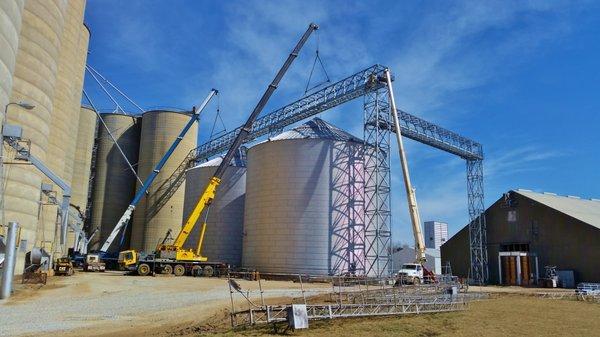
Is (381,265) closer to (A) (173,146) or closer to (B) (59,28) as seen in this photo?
(B) (59,28)

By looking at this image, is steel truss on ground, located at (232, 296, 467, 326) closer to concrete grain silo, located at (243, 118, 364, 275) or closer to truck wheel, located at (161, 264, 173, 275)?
concrete grain silo, located at (243, 118, 364, 275)

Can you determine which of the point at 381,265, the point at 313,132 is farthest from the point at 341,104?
the point at 381,265

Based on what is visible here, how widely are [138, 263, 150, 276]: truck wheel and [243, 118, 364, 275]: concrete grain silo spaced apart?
9.30 m

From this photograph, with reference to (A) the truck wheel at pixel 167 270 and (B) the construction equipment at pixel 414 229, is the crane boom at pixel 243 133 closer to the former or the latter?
(A) the truck wheel at pixel 167 270

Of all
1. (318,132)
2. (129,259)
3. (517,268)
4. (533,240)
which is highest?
(318,132)

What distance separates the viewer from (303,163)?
4731 centimetres

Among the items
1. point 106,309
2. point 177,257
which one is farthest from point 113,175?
point 106,309

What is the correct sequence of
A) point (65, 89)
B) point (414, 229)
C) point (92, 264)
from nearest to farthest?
point (414, 229), point (65, 89), point (92, 264)

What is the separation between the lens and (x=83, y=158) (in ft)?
240

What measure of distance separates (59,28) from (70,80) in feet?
36.5

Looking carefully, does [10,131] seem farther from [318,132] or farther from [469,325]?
[318,132]

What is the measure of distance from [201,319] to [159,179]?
55.3 meters

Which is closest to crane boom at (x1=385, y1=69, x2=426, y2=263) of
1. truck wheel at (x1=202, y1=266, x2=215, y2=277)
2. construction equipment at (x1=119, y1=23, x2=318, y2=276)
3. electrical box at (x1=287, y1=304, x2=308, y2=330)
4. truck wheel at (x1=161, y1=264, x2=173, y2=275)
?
construction equipment at (x1=119, y1=23, x2=318, y2=276)

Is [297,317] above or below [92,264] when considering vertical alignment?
below
